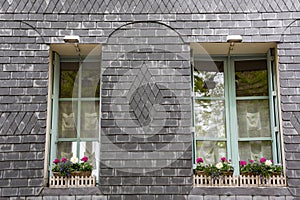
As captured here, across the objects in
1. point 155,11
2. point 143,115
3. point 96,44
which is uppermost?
point 155,11

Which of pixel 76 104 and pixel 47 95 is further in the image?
pixel 76 104

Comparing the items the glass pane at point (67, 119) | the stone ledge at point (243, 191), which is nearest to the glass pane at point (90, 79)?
the glass pane at point (67, 119)

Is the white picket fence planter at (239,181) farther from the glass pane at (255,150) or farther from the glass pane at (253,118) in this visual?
the glass pane at (253,118)

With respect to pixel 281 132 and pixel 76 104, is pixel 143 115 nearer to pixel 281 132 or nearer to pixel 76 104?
pixel 76 104

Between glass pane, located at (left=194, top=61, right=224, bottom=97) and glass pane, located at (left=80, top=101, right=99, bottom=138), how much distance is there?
51.6 inches

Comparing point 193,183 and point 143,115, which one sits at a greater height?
point 143,115

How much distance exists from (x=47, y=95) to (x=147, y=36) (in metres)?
1.39

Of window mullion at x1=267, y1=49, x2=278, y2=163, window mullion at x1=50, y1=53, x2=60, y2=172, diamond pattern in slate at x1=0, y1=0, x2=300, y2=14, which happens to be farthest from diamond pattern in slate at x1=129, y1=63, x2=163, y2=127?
window mullion at x1=267, y1=49, x2=278, y2=163

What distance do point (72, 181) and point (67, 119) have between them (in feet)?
2.82

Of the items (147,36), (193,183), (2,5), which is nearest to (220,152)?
(193,183)

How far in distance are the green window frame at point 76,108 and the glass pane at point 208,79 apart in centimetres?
127

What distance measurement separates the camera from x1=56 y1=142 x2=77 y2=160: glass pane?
4941 millimetres

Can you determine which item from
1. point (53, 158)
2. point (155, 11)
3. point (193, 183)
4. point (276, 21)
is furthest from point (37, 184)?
point (276, 21)

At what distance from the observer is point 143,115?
15.4 feet
